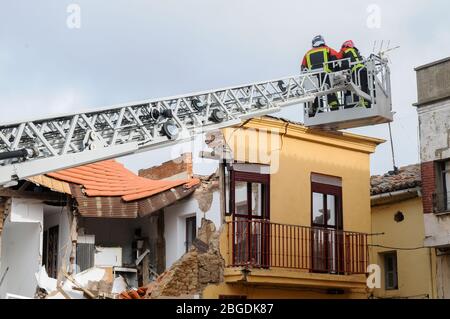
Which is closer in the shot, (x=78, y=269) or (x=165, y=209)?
(x=78, y=269)

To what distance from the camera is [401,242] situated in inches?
906

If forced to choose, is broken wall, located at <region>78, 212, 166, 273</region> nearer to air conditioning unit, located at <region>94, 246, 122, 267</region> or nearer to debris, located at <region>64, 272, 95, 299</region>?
air conditioning unit, located at <region>94, 246, 122, 267</region>

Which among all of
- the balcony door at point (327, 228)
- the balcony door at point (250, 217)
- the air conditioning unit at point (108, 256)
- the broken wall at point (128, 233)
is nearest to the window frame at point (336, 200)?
the balcony door at point (327, 228)

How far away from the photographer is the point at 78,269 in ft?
63.5

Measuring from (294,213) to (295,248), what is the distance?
34.9 inches

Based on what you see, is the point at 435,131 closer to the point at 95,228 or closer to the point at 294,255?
the point at 294,255

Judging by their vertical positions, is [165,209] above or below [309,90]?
below

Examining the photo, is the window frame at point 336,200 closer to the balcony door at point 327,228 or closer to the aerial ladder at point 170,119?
the balcony door at point 327,228

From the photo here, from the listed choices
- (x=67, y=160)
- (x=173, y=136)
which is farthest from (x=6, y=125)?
(x=173, y=136)

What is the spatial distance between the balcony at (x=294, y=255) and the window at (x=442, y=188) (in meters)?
2.20

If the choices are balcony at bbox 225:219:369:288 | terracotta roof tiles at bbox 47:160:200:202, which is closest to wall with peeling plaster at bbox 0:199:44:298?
terracotta roof tiles at bbox 47:160:200:202

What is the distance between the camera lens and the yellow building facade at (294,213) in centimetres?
2009

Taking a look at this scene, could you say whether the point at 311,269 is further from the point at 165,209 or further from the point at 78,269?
the point at 78,269
